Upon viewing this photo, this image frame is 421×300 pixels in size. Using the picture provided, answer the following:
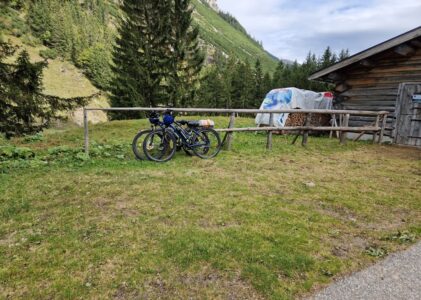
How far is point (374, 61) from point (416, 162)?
5.67 m

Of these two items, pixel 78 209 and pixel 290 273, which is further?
pixel 78 209

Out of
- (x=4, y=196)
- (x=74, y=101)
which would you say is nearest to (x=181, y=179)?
(x=4, y=196)

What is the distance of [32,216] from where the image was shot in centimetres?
418

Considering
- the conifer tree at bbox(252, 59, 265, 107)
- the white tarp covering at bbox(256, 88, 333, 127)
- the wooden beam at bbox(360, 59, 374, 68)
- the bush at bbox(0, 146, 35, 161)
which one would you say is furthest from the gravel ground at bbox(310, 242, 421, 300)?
the conifer tree at bbox(252, 59, 265, 107)

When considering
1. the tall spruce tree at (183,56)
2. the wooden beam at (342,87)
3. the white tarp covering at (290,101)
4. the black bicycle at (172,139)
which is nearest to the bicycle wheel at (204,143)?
the black bicycle at (172,139)

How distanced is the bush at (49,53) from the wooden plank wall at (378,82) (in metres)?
71.4

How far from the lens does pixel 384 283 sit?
2.85 metres

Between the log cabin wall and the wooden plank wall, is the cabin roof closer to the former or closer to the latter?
the log cabin wall

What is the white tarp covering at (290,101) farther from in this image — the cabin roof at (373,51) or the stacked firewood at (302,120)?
the cabin roof at (373,51)

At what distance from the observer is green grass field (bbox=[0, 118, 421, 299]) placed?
9.21ft

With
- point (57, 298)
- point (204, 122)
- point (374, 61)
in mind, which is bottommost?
point (57, 298)

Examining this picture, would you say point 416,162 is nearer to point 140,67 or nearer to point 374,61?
point 374,61

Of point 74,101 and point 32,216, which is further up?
point 74,101

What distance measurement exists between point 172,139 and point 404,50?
9734 mm
